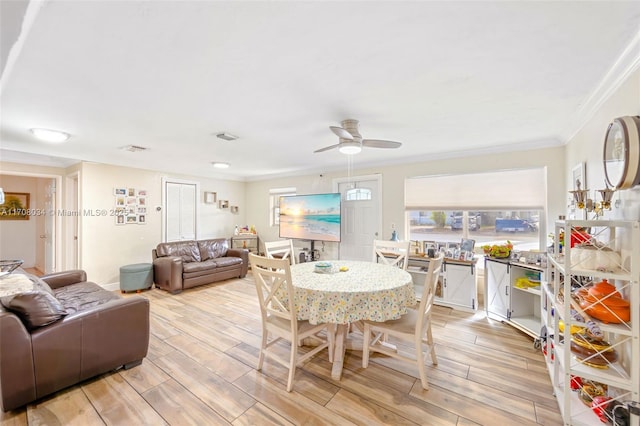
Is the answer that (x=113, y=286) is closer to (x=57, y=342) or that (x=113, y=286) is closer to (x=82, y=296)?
(x=82, y=296)

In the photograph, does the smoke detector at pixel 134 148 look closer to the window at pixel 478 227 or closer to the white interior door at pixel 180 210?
the white interior door at pixel 180 210

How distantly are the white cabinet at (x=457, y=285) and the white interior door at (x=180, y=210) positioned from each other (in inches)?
188

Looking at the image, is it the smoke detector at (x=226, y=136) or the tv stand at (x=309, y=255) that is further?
the tv stand at (x=309, y=255)

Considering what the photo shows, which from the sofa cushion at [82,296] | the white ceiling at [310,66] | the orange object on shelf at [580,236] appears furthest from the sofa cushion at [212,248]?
the orange object on shelf at [580,236]

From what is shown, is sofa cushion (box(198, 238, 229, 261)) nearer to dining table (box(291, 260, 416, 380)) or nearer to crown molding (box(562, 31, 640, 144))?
dining table (box(291, 260, 416, 380))

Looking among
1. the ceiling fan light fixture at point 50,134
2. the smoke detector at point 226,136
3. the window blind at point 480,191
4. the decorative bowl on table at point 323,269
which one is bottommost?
the decorative bowl on table at point 323,269

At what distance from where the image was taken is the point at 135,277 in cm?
448

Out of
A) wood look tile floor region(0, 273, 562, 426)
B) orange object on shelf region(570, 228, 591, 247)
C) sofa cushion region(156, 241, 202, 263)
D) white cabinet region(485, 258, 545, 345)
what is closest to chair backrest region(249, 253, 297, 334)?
wood look tile floor region(0, 273, 562, 426)

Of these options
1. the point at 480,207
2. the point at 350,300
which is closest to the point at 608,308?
the point at 350,300

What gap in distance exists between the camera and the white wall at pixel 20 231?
564 cm

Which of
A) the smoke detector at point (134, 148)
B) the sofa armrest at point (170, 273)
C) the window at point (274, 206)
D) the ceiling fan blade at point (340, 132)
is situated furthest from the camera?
the window at point (274, 206)

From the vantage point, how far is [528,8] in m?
1.22

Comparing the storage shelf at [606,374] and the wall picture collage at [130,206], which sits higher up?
the wall picture collage at [130,206]

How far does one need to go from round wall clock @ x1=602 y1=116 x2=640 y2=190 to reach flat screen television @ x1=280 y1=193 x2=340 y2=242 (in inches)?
144
